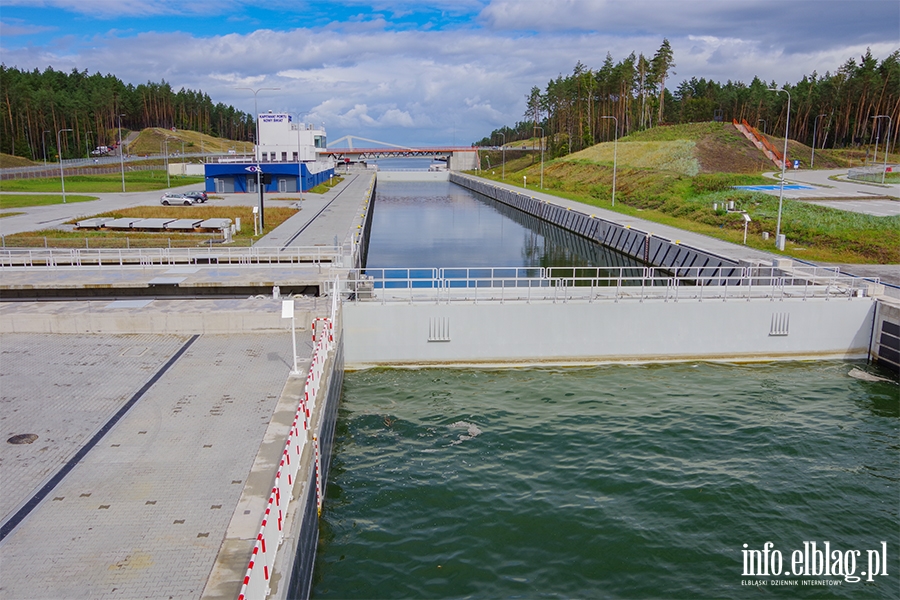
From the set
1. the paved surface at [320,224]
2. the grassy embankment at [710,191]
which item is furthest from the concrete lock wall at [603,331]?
the paved surface at [320,224]

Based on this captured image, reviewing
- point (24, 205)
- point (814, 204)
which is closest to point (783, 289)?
point (814, 204)

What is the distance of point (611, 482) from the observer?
15969 millimetres

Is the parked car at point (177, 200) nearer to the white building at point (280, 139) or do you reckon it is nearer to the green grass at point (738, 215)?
the white building at point (280, 139)

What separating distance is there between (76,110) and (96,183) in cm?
6161

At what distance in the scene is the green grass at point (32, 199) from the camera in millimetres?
62544

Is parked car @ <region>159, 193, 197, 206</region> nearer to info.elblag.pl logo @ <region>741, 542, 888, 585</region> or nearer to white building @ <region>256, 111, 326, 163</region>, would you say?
white building @ <region>256, 111, 326, 163</region>

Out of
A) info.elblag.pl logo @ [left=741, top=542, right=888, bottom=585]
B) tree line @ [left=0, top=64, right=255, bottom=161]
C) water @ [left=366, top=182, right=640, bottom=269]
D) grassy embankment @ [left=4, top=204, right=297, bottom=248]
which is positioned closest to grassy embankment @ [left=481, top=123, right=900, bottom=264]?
water @ [left=366, top=182, right=640, bottom=269]

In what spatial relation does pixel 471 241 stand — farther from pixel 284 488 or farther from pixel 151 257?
pixel 284 488

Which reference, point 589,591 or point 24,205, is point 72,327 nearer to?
point 589,591

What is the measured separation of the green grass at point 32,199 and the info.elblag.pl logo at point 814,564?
214 ft

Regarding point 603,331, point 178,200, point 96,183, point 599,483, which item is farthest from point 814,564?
point 96,183

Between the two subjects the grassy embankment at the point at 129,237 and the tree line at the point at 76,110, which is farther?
the tree line at the point at 76,110

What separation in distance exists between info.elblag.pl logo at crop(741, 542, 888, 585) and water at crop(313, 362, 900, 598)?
0.14 m

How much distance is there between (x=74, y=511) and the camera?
10883mm
